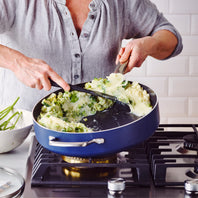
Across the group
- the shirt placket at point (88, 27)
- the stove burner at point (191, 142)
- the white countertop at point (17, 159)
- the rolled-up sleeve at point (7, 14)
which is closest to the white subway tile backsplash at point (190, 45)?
the shirt placket at point (88, 27)

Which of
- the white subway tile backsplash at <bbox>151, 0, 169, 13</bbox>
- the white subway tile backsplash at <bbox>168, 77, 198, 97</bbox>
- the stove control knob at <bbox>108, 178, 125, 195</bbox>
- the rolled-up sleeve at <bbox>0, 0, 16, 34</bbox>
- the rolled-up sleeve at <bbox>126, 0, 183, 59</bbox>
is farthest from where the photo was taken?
the white subway tile backsplash at <bbox>168, 77, 198, 97</bbox>

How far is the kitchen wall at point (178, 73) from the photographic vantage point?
94.8 inches

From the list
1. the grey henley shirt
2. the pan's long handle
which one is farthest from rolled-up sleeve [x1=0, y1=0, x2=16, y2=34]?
the pan's long handle

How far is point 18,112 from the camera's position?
1.28 meters

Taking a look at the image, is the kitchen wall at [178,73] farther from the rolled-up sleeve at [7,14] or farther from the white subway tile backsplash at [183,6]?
the rolled-up sleeve at [7,14]

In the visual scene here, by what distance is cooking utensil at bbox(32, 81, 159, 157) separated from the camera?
0.90m

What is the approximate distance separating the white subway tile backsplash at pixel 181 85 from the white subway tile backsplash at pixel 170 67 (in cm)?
4

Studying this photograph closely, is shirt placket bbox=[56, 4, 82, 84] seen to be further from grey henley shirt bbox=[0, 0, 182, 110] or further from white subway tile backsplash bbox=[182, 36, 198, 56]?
white subway tile backsplash bbox=[182, 36, 198, 56]

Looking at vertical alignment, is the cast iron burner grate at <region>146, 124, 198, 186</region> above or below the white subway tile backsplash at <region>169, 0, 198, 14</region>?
below

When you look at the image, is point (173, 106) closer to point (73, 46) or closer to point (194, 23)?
point (194, 23)

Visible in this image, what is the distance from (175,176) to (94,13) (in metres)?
0.89

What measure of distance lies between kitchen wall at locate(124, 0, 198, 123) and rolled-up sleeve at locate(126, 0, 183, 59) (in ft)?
2.03

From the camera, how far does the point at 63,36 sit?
163cm

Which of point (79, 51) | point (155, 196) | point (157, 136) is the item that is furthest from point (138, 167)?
point (79, 51)
